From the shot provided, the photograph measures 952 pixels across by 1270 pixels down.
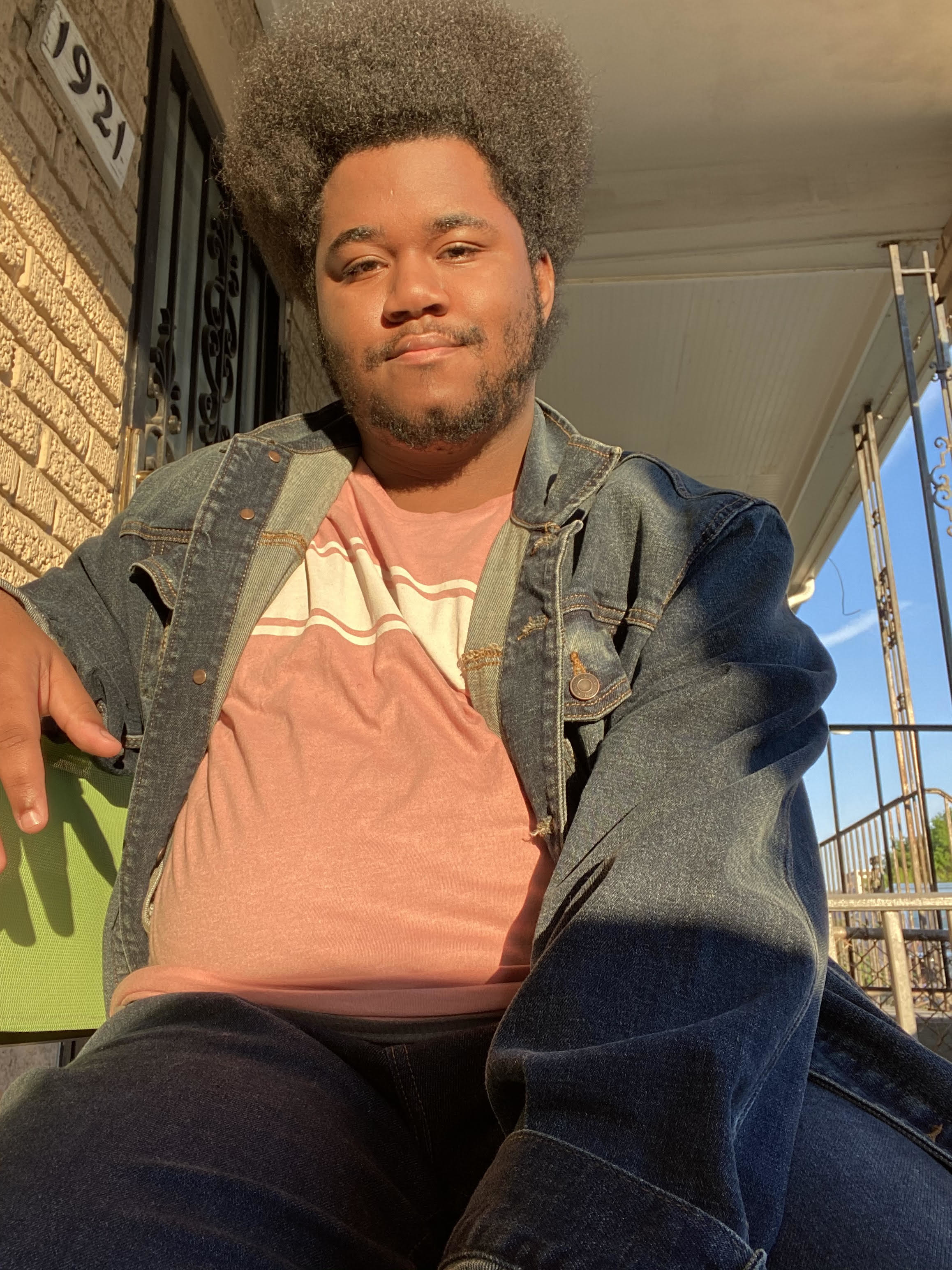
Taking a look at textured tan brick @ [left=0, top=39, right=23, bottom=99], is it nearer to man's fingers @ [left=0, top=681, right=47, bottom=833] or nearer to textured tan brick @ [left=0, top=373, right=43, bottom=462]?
textured tan brick @ [left=0, top=373, right=43, bottom=462]

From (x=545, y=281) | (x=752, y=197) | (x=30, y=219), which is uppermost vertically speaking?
(x=752, y=197)

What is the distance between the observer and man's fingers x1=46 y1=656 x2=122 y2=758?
1.21 m

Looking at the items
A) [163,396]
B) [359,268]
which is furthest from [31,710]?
[163,396]

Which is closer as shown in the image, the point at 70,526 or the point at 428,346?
the point at 428,346

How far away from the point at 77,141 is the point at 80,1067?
2460mm

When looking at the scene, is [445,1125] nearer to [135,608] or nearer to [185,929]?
[185,929]

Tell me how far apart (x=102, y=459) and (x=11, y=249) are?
2.07ft

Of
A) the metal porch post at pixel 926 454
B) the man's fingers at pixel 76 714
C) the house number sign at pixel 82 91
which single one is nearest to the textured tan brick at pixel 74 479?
the house number sign at pixel 82 91

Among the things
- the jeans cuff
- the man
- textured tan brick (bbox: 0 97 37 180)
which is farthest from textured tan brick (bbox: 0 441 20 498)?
the jeans cuff

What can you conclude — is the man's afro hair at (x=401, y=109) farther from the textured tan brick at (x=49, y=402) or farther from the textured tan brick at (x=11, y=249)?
the textured tan brick at (x=49, y=402)

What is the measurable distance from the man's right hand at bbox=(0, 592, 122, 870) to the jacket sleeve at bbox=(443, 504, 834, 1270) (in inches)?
21.4

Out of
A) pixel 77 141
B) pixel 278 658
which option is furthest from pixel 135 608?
pixel 77 141

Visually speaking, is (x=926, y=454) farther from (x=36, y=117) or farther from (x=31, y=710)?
(x=31, y=710)

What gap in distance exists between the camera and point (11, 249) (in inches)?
90.0
